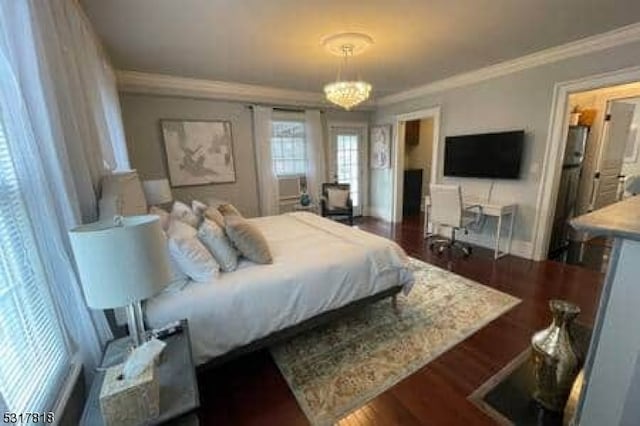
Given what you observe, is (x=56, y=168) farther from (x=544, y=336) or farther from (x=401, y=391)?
(x=544, y=336)

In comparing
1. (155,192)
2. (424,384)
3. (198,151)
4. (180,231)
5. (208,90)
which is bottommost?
(424,384)

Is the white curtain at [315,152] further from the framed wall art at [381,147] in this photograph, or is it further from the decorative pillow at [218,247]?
the decorative pillow at [218,247]

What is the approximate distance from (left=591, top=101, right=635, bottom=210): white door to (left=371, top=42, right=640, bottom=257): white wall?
1.51 m

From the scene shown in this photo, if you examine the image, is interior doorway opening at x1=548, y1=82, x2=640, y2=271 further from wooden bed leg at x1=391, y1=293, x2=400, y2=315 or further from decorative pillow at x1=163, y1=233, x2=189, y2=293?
decorative pillow at x1=163, y1=233, x2=189, y2=293

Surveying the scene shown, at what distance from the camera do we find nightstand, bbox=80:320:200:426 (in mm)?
1004

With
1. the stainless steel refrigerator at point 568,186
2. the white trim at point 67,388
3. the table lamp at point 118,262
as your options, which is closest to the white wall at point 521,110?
the stainless steel refrigerator at point 568,186

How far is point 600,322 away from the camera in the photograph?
3.14 ft

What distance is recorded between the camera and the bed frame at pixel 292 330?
1729 millimetres

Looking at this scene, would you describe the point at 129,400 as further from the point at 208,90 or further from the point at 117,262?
the point at 208,90

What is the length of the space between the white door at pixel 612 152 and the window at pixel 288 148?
4.63 meters

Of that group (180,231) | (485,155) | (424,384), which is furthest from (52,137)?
(485,155)

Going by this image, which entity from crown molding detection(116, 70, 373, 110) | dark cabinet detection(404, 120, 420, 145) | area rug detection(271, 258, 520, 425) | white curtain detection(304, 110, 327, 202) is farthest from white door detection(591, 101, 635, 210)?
crown molding detection(116, 70, 373, 110)

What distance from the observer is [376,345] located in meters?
2.14

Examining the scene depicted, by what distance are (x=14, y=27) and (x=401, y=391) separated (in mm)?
2622
